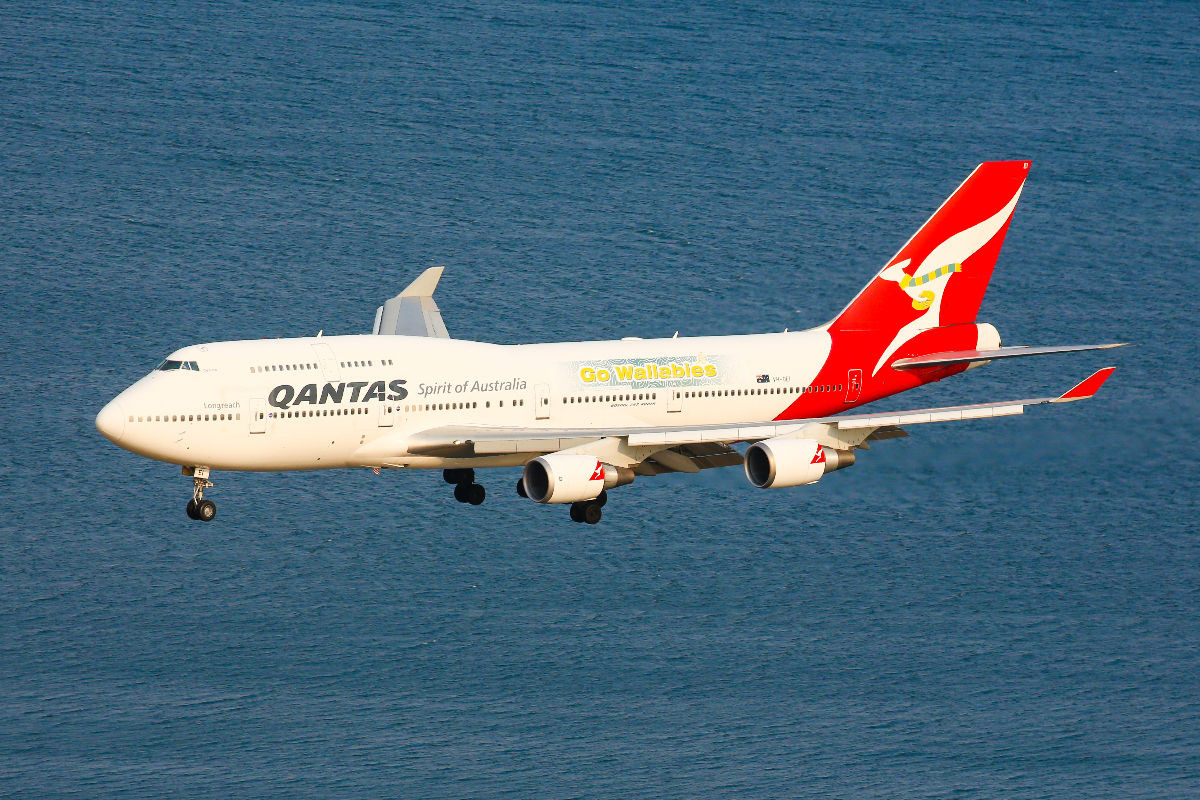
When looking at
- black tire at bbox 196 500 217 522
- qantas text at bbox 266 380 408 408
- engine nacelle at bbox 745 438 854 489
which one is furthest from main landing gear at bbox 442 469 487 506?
engine nacelle at bbox 745 438 854 489

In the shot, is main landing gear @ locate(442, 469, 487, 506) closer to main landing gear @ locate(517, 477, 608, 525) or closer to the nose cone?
main landing gear @ locate(517, 477, 608, 525)

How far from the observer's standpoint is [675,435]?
82.4m

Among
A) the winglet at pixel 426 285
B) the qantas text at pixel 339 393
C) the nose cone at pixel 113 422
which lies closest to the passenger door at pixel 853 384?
the winglet at pixel 426 285

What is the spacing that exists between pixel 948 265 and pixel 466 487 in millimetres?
28832

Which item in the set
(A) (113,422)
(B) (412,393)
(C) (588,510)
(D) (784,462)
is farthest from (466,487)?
(A) (113,422)

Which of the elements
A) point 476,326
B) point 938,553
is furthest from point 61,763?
point 938,553

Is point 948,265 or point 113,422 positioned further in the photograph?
point 948,265

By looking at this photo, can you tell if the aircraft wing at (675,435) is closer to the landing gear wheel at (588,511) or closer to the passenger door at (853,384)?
the landing gear wheel at (588,511)

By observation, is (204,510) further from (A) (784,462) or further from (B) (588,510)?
(A) (784,462)

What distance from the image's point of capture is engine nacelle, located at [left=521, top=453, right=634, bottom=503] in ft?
265

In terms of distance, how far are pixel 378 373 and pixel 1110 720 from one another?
330 feet

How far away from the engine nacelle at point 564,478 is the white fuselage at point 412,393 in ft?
9.08

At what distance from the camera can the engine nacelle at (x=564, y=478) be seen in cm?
8062

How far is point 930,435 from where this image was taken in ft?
545
